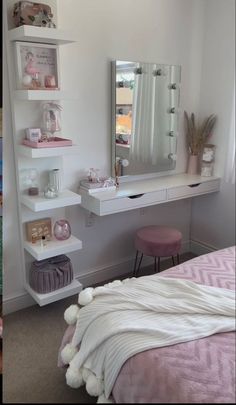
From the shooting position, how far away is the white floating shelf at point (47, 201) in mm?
1794

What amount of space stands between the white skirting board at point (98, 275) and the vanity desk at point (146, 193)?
439 mm

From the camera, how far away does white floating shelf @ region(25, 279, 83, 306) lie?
75.8 inches

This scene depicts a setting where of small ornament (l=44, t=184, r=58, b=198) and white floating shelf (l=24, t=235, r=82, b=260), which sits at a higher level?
small ornament (l=44, t=184, r=58, b=198)

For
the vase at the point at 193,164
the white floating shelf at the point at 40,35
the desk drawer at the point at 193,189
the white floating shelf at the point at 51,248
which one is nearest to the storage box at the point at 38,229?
the white floating shelf at the point at 51,248

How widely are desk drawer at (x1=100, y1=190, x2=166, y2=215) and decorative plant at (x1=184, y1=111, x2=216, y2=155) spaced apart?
0.52 m

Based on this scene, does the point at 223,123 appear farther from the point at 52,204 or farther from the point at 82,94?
the point at 52,204

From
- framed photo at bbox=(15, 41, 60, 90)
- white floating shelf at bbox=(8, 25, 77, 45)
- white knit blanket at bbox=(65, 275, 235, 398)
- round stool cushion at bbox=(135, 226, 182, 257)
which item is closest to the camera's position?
white knit blanket at bbox=(65, 275, 235, 398)

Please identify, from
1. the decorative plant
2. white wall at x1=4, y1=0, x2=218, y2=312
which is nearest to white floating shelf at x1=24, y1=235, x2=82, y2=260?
white wall at x1=4, y1=0, x2=218, y2=312

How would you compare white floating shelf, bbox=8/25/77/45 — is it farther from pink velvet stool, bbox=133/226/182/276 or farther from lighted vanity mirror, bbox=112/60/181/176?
pink velvet stool, bbox=133/226/182/276

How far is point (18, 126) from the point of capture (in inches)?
72.0

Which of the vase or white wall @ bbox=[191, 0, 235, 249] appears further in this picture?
the vase

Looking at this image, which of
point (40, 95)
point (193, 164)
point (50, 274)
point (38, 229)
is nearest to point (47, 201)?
point (38, 229)

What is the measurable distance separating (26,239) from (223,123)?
1.45m

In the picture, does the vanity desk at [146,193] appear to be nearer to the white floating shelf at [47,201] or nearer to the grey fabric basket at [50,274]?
the white floating shelf at [47,201]
